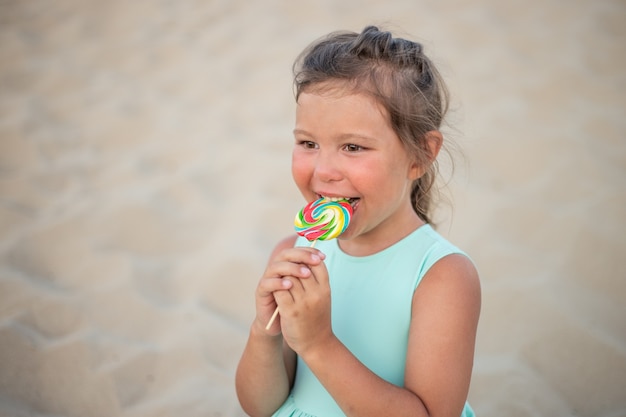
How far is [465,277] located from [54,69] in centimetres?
457

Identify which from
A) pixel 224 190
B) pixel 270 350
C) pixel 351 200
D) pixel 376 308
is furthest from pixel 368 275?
pixel 224 190

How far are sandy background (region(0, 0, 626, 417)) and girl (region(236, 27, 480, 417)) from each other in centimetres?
86

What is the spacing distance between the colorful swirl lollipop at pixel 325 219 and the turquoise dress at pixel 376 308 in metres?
0.26

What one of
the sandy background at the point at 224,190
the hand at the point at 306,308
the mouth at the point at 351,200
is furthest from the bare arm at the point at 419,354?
the sandy background at the point at 224,190

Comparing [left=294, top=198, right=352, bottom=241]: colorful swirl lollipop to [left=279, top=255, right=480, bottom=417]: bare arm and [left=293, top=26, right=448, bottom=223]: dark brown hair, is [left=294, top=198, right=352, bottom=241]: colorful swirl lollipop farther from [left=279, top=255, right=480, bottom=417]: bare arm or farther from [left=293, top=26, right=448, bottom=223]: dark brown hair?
[left=293, top=26, right=448, bottom=223]: dark brown hair

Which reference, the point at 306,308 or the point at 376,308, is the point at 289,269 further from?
the point at 376,308

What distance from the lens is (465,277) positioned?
1737 millimetres

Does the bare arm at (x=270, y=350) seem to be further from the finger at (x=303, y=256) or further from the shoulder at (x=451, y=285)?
the shoulder at (x=451, y=285)

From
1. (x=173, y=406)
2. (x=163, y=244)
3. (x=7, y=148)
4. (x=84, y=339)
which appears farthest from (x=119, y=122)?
(x=173, y=406)

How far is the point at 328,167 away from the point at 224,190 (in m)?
2.29

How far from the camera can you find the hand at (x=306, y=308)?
1584 mm

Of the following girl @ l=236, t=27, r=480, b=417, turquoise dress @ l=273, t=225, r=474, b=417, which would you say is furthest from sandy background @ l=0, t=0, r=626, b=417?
girl @ l=236, t=27, r=480, b=417

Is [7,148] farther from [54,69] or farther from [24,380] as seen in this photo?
[24,380]

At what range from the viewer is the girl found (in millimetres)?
1607
